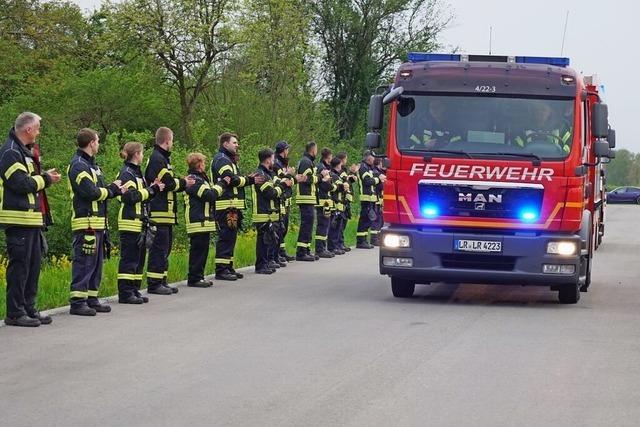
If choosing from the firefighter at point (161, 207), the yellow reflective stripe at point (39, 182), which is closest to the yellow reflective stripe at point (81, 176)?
the yellow reflective stripe at point (39, 182)

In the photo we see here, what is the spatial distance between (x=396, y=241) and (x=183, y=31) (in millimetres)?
33082

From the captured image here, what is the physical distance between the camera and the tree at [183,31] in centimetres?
4681

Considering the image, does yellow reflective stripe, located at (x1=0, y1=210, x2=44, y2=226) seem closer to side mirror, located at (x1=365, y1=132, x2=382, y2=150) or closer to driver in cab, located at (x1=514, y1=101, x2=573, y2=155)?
side mirror, located at (x1=365, y1=132, x2=382, y2=150)

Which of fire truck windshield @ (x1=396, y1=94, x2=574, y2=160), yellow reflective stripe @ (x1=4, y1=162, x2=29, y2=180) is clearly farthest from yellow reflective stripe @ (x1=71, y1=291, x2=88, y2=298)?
fire truck windshield @ (x1=396, y1=94, x2=574, y2=160)

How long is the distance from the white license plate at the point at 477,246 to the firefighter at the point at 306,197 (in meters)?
7.12

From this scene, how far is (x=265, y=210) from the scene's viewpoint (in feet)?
64.3

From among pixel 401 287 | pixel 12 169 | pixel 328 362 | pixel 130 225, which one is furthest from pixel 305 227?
pixel 328 362

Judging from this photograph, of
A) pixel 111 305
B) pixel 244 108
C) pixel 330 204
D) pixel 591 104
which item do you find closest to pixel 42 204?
pixel 111 305

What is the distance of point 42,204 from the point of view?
41.0 ft

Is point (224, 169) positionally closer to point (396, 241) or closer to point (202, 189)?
point (202, 189)

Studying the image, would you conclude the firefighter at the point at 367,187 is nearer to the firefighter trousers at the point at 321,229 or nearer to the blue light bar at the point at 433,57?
the firefighter trousers at the point at 321,229

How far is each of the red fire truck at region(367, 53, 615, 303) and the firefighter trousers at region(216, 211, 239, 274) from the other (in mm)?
3267

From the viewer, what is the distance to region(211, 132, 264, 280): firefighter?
57.7 feet

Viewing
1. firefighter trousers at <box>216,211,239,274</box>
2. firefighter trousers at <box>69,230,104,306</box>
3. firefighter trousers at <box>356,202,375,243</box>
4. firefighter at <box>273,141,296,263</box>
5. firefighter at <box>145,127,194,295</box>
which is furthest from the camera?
firefighter trousers at <box>356,202,375,243</box>
